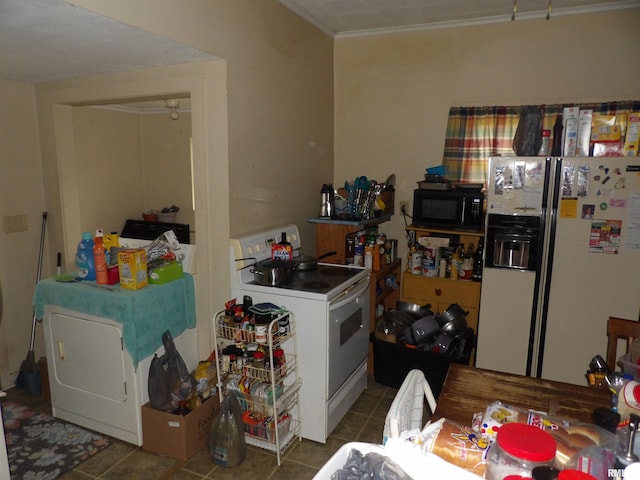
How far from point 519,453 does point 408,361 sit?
2.20 meters

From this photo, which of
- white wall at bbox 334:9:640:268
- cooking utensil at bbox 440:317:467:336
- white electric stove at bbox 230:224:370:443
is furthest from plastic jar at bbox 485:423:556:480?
white wall at bbox 334:9:640:268

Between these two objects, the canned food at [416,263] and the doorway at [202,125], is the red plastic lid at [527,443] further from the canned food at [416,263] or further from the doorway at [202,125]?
the canned food at [416,263]

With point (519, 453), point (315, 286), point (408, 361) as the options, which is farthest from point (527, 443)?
point (408, 361)

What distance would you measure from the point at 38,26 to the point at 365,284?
215cm

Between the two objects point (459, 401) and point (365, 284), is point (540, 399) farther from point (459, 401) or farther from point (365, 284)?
point (365, 284)

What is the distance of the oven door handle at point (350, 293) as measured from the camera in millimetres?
2424

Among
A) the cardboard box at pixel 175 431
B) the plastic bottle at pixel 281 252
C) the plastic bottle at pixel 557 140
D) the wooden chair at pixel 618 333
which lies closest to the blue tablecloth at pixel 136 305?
the cardboard box at pixel 175 431

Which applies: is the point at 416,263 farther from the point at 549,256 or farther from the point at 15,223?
the point at 15,223

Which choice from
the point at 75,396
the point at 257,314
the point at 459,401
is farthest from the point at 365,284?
the point at 75,396

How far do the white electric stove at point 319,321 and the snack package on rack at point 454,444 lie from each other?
50.1 inches

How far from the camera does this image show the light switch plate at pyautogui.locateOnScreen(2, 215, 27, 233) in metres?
2.90

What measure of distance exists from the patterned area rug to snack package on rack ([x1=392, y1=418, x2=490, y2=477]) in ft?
6.77

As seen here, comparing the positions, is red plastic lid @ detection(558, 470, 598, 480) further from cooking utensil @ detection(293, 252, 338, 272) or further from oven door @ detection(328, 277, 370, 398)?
cooking utensil @ detection(293, 252, 338, 272)

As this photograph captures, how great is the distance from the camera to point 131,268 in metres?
2.35
